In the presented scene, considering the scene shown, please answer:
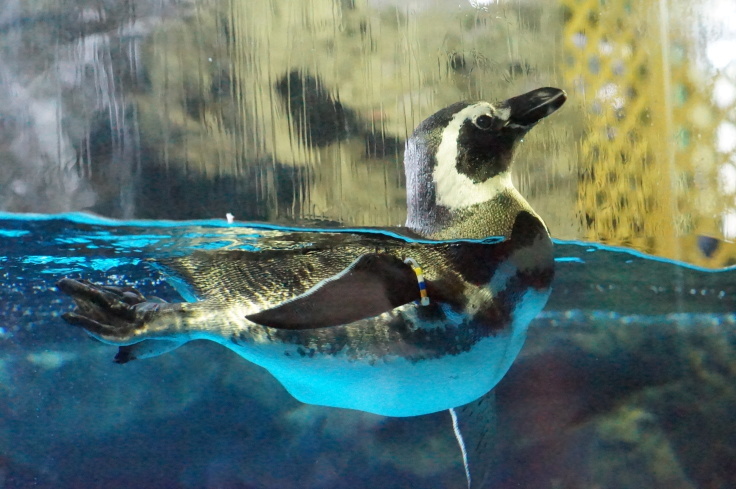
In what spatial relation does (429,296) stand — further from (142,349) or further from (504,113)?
(142,349)

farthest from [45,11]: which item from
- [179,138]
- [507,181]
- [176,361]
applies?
[176,361]

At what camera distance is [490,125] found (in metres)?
1.58

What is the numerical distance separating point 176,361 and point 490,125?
3285 mm

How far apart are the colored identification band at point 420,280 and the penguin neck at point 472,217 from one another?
7.1 inches

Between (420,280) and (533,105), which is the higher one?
(533,105)

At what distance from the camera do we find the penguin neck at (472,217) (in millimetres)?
1585

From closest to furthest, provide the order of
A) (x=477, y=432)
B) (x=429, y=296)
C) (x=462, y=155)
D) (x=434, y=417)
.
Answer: (x=429, y=296)
(x=462, y=155)
(x=477, y=432)
(x=434, y=417)

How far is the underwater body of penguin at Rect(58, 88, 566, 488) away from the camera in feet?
5.12

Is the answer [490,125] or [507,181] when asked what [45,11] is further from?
[507,181]

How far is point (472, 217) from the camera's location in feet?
5.24

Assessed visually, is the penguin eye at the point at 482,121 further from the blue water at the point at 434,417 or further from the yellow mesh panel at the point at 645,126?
the blue water at the point at 434,417

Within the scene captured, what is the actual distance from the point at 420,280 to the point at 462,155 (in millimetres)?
407

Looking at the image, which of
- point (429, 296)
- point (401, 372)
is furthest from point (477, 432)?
point (429, 296)

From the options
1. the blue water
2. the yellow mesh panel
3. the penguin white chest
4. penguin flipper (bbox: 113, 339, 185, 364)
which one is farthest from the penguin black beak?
the blue water
